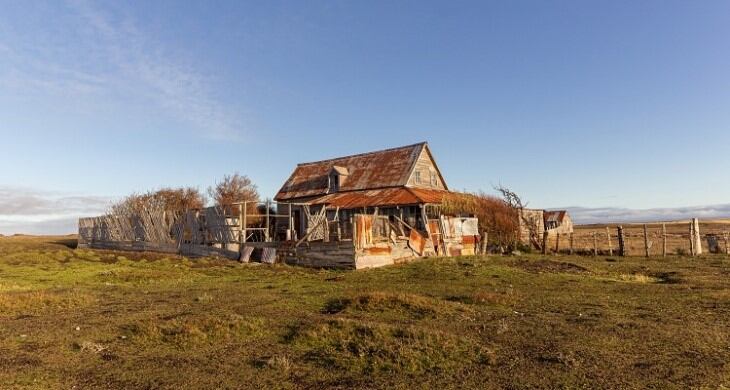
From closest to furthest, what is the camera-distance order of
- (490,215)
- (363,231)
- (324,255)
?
1. (363,231)
2. (324,255)
3. (490,215)

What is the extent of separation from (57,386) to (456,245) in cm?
2332

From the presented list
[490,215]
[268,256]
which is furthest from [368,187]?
[268,256]

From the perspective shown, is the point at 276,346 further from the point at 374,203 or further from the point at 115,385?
the point at 374,203

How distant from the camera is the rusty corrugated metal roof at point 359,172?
37.2 meters

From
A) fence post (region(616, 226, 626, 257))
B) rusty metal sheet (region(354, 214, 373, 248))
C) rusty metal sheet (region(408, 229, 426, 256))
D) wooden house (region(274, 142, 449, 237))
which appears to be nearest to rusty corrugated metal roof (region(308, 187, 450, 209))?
wooden house (region(274, 142, 449, 237))

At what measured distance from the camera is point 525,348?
741 cm

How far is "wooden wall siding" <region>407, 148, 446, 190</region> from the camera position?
3653cm

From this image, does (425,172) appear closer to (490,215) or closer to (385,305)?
(490,215)

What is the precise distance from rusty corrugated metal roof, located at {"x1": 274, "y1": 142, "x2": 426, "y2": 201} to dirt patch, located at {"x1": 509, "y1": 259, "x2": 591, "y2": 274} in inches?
550

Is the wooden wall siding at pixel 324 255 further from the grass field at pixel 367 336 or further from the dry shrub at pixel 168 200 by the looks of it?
the dry shrub at pixel 168 200

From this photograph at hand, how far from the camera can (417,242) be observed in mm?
24812

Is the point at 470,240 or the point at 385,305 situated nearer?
the point at 385,305

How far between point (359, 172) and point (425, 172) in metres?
5.53

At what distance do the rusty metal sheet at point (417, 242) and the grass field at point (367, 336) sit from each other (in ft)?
27.4
